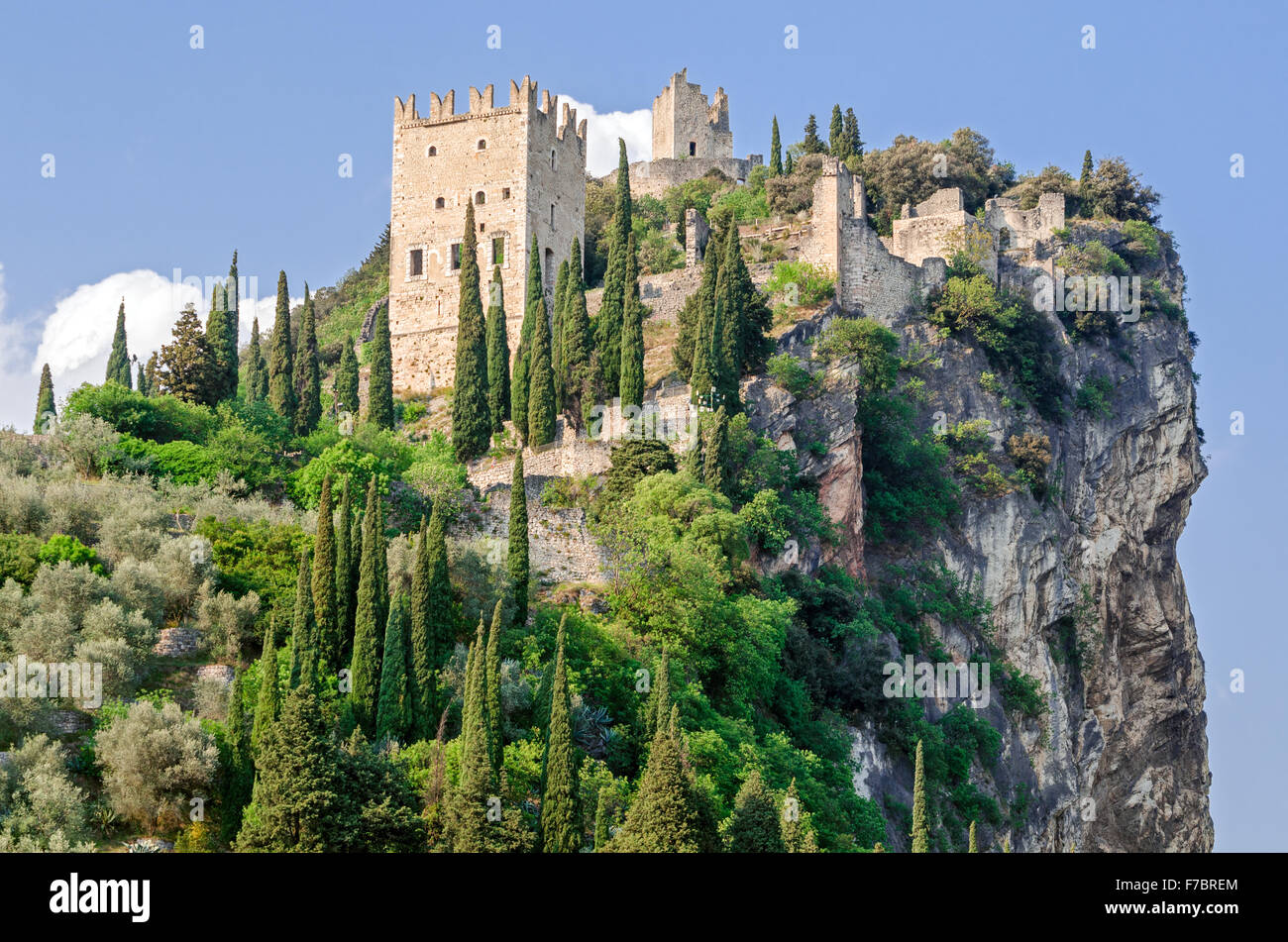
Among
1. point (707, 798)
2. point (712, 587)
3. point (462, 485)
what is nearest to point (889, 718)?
point (712, 587)

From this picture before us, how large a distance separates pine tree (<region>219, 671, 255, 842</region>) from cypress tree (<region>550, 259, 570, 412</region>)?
19.5 meters

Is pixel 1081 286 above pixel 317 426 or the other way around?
above

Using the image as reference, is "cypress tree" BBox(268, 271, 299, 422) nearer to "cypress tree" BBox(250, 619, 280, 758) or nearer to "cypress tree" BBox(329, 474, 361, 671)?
"cypress tree" BBox(329, 474, 361, 671)

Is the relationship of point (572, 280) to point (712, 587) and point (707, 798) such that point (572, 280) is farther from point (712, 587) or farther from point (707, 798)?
point (707, 798)

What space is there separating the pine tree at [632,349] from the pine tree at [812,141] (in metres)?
20.6

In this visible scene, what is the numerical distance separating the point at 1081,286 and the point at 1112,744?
589 inches

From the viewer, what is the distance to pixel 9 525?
37969 millimetres

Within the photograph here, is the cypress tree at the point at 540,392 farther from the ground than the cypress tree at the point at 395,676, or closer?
farther from the ground

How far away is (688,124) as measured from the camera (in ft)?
274

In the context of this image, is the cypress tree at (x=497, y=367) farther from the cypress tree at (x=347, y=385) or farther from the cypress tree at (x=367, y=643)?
the cypress tree at (x=367, y=643)

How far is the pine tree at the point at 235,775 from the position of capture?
96.6 ft

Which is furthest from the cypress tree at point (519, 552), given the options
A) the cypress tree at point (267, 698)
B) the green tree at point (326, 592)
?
the cypress tree at point (267, 698)

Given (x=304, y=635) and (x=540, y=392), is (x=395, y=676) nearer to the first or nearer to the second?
(x=304, y=635)
